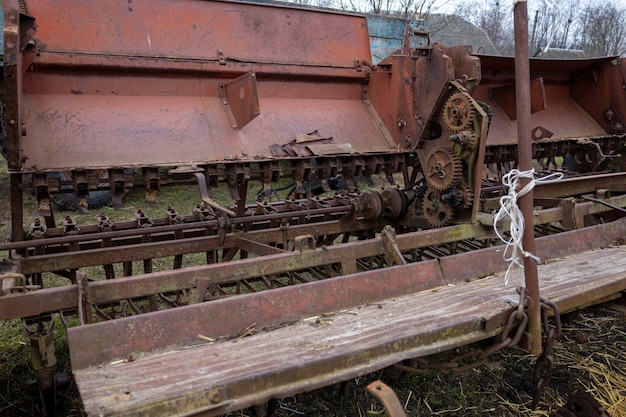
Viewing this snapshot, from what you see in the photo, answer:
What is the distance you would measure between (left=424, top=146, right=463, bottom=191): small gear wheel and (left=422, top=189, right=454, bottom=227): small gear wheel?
0.29 ft

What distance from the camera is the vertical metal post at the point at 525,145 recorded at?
1915 mm

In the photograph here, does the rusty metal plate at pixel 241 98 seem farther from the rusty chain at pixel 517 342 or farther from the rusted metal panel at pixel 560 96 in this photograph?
the rusted metal panel at pixel 560 96

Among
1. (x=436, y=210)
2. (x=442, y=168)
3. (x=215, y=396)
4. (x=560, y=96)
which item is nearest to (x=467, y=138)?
(x=442, y=168)

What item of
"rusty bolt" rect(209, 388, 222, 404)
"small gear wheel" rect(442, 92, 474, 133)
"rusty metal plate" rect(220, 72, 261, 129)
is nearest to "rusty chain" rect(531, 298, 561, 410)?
"rusty bolt" rect(209, 388, 222, 404)

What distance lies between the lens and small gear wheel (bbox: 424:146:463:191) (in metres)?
3.62

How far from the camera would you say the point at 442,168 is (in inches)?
147

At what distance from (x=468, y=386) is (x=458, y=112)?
184cm

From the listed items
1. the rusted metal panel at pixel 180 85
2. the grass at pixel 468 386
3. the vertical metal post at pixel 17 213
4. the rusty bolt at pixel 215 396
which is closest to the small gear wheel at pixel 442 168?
the rusted metal panel at pixel 180 85

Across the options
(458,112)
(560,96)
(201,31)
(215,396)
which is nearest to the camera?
(215,396)

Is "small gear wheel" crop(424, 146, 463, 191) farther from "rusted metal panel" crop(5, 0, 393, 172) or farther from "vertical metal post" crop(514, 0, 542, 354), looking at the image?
"vertical metal post" crop(514, 0, 542, 354)

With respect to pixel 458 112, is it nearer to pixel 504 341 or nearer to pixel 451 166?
pixel 451 166

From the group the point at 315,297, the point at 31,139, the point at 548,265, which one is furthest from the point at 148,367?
the point at 548,265

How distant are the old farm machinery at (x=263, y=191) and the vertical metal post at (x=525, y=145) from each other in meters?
0.12

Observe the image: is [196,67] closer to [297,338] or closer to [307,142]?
[307,142]
